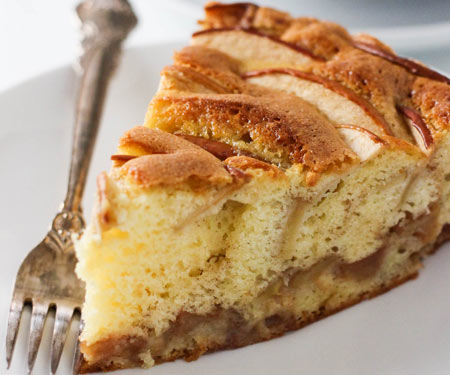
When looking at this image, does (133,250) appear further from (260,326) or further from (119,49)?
(119,49)

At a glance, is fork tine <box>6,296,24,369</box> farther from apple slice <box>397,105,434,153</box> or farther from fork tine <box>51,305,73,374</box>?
apple slice <box>397,105,434,153</box>

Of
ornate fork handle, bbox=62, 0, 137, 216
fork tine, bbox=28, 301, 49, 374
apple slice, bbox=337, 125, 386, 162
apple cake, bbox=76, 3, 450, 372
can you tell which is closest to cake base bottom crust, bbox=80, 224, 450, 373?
apple cake, bbox=76, 3, 450, 372

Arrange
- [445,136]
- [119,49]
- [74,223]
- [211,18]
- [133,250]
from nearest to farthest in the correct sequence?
[133,250] < [445,136] < [74,223] < [211,18] < [119,49]

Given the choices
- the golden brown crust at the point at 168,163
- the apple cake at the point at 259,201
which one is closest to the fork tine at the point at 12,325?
the apple cake at the point at 259,201

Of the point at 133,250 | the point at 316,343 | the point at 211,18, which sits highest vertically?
the point at 211,18

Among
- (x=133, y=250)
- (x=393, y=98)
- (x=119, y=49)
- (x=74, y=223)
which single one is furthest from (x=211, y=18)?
(x=133, y=250)

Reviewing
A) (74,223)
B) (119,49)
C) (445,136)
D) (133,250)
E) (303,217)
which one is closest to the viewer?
(133,250)

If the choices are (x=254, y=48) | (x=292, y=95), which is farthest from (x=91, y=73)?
(x=292, y=95)

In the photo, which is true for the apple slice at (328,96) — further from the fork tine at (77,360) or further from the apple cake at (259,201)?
the fork tine at (77,360)
